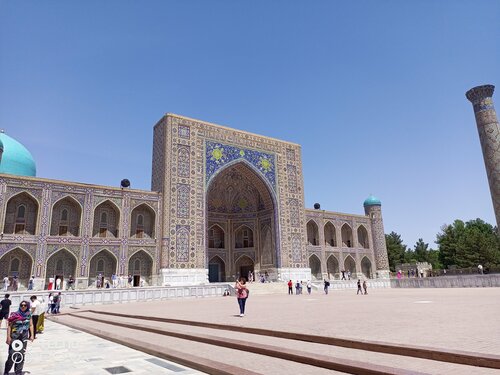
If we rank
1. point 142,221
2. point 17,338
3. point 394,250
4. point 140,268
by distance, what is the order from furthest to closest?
point 394,250, point 142,221, point 140,268, point 17,338

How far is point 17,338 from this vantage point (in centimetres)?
500

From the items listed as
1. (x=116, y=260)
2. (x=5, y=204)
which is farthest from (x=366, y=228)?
(x=5, y=204)

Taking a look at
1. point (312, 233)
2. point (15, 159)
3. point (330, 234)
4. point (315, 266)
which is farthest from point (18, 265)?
point (330, 234)

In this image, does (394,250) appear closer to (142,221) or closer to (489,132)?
(489,132)

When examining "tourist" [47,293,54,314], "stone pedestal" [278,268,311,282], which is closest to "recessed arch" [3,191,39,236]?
"tourist" [47,293,54,314]

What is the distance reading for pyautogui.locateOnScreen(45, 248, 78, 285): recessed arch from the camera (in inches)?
930

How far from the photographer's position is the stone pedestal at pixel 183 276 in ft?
82.7

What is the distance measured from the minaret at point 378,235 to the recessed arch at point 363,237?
80cm

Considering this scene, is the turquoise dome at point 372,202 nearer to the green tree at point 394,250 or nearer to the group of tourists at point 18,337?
the green tree at point 394,250

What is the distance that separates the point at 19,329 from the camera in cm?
504

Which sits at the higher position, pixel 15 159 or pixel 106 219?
pixel 15 159

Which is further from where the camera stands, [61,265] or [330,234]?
[330,234]

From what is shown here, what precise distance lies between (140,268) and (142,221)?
339cm

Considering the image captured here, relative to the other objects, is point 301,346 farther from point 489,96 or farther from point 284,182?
point 489,96
